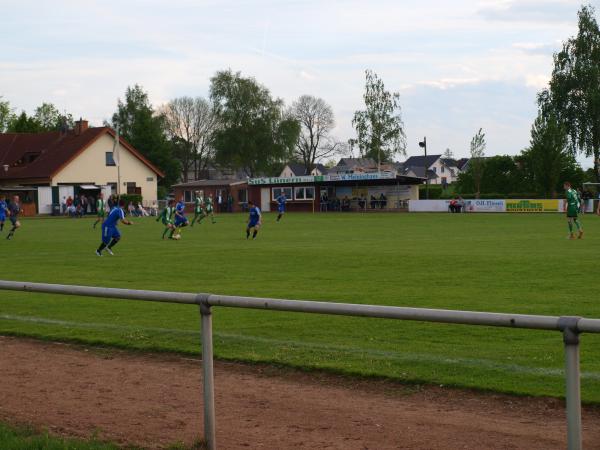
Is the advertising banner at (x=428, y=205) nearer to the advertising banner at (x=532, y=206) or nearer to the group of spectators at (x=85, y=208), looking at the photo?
the advertising banner at (x=532, y=206)

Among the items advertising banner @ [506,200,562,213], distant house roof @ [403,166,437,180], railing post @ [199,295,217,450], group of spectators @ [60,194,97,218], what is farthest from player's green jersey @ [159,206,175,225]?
distant house roof @ [403,166,437,180]

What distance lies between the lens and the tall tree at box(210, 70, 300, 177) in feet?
336

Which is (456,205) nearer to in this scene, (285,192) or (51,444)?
(285,192)

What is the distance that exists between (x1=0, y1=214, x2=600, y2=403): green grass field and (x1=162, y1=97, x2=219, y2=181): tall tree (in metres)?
93.4

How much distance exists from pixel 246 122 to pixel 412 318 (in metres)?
98.9

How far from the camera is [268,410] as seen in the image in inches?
277

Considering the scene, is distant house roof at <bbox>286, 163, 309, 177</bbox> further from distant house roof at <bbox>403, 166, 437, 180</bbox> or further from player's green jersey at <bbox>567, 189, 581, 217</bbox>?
player's green jersey at <bbox>567, 189, 581, 217</bbox>

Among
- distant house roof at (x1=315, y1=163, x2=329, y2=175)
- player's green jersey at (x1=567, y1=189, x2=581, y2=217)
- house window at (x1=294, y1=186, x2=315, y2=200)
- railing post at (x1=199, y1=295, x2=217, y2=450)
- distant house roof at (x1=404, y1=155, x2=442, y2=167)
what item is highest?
distant house roof at (x1=404, y1=155, x2=442, y2=167)

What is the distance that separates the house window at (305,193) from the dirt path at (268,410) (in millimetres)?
69308

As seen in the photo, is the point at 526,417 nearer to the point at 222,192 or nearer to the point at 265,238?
the point at 265,238

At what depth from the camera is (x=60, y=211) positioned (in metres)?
75.0

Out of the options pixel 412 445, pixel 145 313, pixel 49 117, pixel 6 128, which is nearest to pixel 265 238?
pixel 145 313

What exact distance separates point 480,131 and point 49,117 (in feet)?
238

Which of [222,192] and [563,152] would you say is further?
[222,192]
